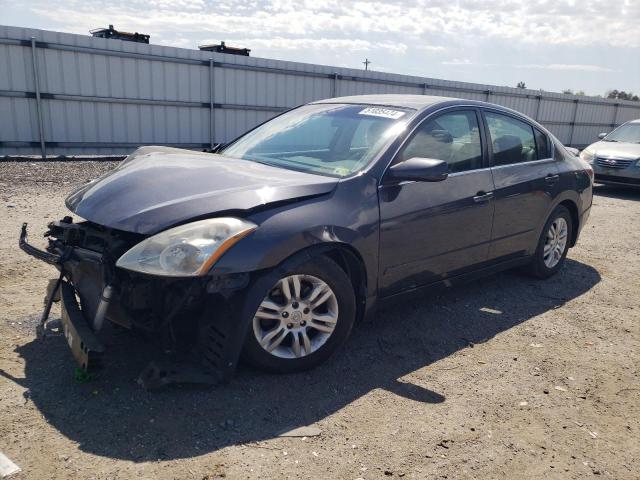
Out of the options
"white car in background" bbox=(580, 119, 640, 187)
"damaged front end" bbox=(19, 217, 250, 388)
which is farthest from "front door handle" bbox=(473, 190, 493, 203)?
"white car in background" bbox=(580, 119, 640, 187)

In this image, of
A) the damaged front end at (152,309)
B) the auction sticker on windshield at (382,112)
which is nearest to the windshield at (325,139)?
the auction sticker on windshield at (382,112)

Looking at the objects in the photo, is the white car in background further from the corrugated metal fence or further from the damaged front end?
the damaged front end

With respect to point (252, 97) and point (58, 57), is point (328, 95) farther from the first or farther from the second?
point (58, 57)

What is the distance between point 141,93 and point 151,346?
10434 millimetres

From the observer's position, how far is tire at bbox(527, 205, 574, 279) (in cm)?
538

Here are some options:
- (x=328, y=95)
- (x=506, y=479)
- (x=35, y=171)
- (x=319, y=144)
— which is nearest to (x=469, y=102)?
(x=319, y=144)

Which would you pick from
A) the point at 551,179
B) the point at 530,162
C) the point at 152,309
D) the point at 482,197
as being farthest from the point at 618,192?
the point at 152,309

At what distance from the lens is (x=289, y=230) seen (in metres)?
3.12

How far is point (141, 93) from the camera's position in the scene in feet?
42.0

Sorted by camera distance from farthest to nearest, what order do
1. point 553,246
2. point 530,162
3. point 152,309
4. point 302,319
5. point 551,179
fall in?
point 553,246, point 551,179, point 530,162, point 302,319, point 152,309

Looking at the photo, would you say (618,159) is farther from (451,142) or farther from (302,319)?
(302,319)

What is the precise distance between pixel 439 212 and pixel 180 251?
77.3 inches

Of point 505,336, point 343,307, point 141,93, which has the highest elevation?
point 141,93

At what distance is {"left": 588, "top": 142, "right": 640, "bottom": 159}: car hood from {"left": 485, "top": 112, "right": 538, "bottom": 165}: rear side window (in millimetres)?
7567
